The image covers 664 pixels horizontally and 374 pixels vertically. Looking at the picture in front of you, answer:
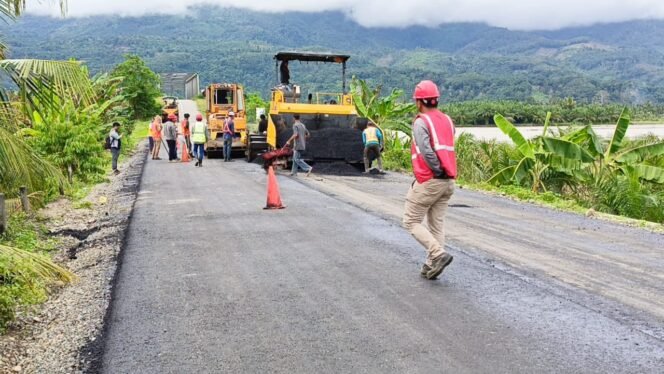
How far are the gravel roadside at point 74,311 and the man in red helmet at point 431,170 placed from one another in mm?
3017

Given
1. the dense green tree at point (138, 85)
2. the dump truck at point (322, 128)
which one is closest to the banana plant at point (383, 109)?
the dump truck at point (322, 128)

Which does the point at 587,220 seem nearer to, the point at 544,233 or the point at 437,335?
the point at 544,233

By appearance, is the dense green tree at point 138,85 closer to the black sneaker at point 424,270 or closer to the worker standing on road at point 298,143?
the worker standing on road at point 298,143

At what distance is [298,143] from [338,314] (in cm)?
1324

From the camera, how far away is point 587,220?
39.2ft

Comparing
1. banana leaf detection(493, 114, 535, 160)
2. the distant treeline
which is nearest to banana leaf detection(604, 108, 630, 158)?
banana leaf detection(493, 114, 535, 160)

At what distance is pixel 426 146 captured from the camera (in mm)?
6422

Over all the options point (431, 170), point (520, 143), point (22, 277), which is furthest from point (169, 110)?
point (431, 170)

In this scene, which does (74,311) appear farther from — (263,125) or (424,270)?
(263,125)

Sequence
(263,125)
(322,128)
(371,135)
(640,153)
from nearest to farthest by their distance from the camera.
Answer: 1. (640,153)
2. (371,135)
3. (322,128)
4. (263,125)

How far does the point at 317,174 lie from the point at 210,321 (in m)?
14.2

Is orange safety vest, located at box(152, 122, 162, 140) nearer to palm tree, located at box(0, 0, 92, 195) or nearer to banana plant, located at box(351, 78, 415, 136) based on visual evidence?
banana plant, located at box(351, 78, 415, 136)

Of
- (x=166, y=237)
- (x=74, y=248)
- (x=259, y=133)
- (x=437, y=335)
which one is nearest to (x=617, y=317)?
(x=437, y=335)

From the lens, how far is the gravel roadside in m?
5.20
